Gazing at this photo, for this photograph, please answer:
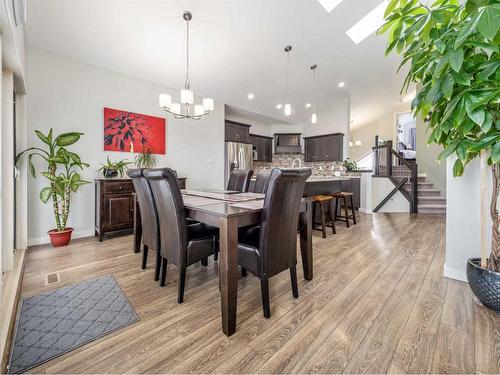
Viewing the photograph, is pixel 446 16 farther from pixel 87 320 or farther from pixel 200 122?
pixel 200 122

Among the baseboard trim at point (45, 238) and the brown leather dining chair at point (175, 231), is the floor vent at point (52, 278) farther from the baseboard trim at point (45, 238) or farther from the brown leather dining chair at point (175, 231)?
the baseboard trim at point (45, 238)

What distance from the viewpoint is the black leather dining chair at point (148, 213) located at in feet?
6.31

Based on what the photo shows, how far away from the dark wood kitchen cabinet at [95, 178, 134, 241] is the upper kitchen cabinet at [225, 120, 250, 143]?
10.1 feet

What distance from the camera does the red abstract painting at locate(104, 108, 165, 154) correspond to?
3.66m

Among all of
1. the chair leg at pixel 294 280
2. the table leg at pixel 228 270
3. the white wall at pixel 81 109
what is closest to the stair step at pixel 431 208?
the chair leg at pixel 294 280

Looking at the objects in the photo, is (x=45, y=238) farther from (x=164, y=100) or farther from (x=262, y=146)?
(x=262, y=146)

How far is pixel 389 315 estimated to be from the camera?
1.56m

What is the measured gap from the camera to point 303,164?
7.52 m

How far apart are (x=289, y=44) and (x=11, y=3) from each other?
3.38 metres

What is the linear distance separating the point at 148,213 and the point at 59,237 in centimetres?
188

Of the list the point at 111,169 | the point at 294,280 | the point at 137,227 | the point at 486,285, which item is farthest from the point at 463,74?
the point at 111,169

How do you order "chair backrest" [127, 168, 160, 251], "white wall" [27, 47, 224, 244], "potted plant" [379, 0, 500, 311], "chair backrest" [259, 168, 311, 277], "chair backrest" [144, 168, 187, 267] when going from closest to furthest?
"potted plant" [379, 0, 500, 311], "chair backrest" [259, 168, 311, 277], "chair backrest" [144, 168, 187, 267], "chair backrest" [127, 168, 160, 251], "white wall" [27, 47, 224, 244]

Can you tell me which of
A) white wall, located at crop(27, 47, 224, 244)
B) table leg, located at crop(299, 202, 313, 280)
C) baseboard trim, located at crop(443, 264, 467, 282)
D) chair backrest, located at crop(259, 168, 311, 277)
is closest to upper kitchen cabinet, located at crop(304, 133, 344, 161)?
white wall, located at crop(27, 47, 224, 244)

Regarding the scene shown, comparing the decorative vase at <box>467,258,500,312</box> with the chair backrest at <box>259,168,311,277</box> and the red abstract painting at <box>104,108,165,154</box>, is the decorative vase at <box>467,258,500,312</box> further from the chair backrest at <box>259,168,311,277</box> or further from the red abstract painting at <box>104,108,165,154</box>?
the red abstract painting at <box>104,108,165,154</box>
